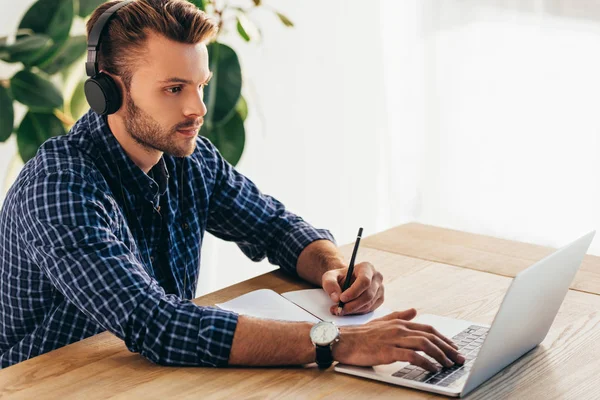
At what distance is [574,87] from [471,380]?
90.4 inches

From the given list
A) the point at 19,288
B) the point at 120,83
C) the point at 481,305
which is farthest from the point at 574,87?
the point at 19,288

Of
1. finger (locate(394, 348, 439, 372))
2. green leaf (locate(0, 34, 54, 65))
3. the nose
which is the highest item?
green leaf (locate(0, 34, 54, 65))

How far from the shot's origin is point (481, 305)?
1.56 meters

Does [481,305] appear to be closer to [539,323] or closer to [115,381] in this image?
[539,323]

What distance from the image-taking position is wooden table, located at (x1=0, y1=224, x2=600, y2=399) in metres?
1.20

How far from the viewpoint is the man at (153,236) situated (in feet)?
4.27

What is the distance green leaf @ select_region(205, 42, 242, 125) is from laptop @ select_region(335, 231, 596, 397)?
1.53 metres

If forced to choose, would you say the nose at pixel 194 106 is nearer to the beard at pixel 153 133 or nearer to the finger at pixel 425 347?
the beard at pixel 153 133

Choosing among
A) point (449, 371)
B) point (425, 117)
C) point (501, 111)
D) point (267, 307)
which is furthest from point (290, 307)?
point (425, 117)

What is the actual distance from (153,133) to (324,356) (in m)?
0.56

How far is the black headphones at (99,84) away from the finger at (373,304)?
0.59 meters

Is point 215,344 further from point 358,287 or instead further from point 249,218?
point 249,218

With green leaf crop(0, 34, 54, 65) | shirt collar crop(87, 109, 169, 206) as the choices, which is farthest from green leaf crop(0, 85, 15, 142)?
shirt collar crop(87, 109, 169, 206)

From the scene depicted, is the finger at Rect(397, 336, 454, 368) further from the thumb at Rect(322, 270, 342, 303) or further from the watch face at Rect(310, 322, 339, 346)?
the thumb at Rect(322, 270, 342, 303)
